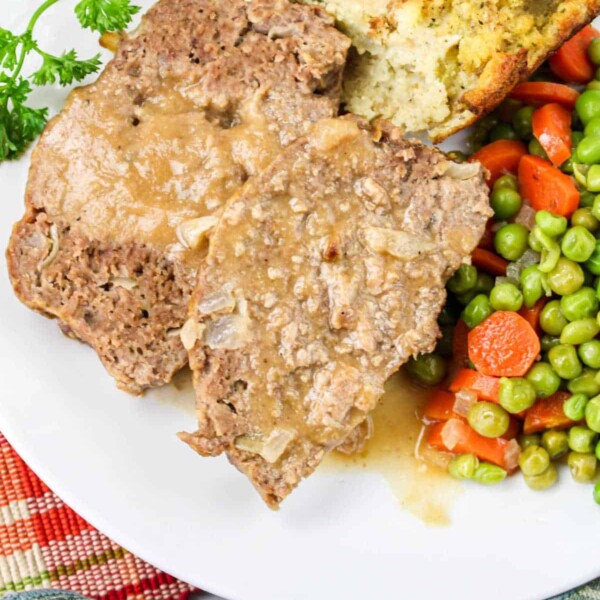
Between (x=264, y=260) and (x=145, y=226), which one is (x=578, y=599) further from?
(x=145, y=226)

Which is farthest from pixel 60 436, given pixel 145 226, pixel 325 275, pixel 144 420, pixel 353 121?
pixel 353 121

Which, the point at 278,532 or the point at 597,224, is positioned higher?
the point at 597,224

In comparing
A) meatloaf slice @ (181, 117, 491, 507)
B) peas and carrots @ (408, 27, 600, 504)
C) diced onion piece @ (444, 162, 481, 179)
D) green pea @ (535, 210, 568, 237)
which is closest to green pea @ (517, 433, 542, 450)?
peas and carrots @ (408, 27, 600, 504)

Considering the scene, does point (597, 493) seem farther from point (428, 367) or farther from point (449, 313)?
point (449, 313)

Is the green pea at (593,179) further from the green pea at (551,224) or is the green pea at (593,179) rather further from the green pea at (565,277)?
the green pea at (565,277)

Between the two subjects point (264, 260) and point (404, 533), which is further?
point (404, 533)

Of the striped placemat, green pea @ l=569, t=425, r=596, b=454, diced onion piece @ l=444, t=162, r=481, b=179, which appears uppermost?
diced onion piece @ l=444, t=162, r=481, b=179

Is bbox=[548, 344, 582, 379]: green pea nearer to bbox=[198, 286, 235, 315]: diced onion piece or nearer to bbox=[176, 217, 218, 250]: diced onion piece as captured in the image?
bbox=[198, 286, 235, 315]: diced onion piece
